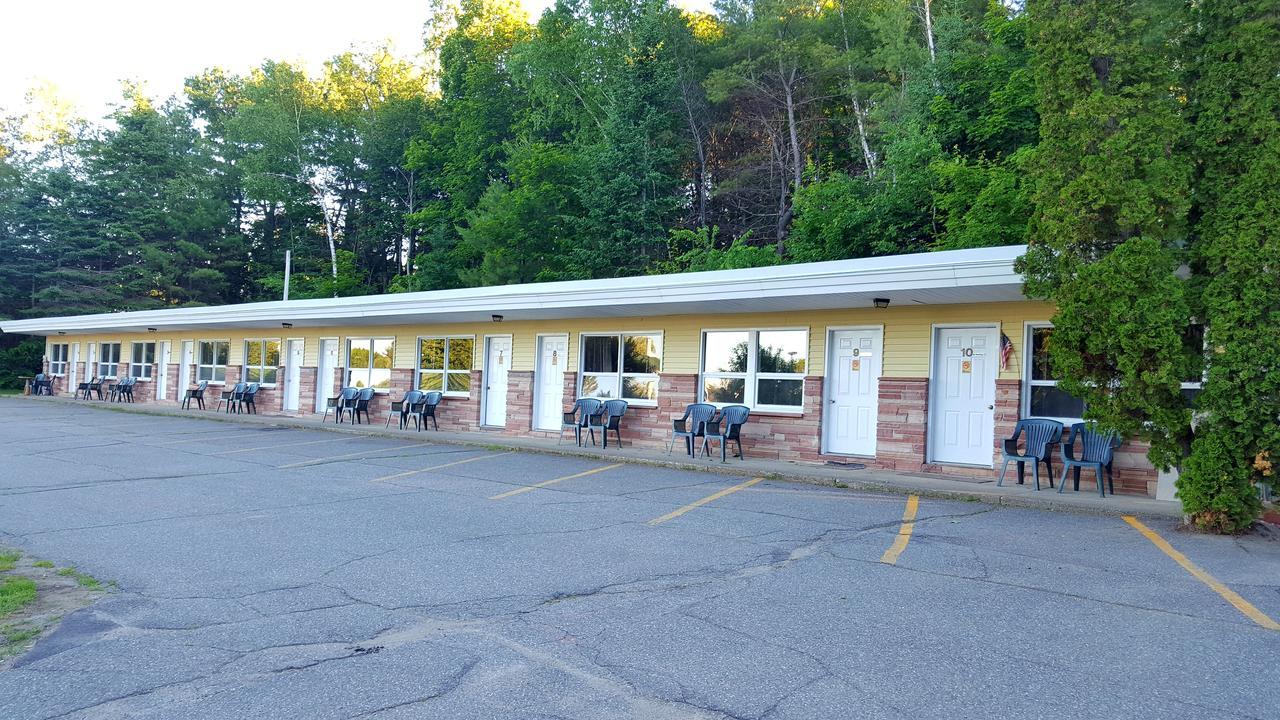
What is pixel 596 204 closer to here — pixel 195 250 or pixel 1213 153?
pixel 1213 153

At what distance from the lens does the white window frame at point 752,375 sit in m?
14.1

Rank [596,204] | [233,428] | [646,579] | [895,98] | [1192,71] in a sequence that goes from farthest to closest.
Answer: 1. [596,204]
2. [895,98]
3. [233,428]
4. [1192,71]
5. [646,579]

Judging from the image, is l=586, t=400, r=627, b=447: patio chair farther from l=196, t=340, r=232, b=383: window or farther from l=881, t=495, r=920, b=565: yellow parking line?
l=196, t=340, r=232, b=383: window

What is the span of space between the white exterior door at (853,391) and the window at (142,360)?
86.4ft

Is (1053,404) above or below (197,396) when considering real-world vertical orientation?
above

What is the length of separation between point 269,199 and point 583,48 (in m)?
20.2

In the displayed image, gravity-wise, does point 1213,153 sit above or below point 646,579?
above

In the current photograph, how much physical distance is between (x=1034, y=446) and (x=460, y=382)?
12.8 m

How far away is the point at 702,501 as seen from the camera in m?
9.91

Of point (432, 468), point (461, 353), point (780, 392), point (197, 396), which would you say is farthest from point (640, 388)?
point (197, 396)

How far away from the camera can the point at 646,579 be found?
20.3 feet

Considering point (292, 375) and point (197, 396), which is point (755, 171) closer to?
point (292, 375)

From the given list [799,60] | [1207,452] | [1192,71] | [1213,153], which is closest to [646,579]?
[1207,452]

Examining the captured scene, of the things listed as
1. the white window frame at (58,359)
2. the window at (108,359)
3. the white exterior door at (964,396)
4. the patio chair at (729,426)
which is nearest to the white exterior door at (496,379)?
the patio chair at (729,426)
